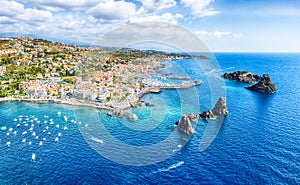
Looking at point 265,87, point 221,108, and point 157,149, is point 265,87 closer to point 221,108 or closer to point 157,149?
point 221,108

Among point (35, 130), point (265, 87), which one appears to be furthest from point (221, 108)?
point (35, 130)

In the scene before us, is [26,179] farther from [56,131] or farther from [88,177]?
[56,131]

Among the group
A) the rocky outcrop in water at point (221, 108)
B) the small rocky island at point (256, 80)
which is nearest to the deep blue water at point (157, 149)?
the rocky outcrop in water at point (221, 108)

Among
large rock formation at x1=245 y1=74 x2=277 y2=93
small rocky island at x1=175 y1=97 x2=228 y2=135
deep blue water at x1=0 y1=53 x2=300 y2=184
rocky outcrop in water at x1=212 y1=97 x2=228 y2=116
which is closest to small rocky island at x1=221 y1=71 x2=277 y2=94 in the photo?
large rock formation at x1=245 y1=74 x2=277 y2=93

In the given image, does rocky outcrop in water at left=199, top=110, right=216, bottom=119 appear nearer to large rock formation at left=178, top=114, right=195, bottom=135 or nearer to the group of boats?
large rock formation at left=178, top=114, right=195, bottom=135

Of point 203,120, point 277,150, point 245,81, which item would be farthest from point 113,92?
point 245,81
